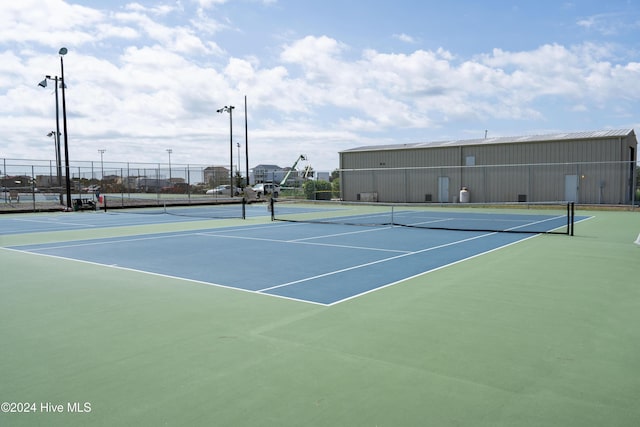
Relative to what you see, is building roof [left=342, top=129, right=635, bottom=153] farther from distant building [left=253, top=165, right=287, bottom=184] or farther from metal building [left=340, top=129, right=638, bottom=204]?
distant building [left=253, top=165, right=287, bottom=184]

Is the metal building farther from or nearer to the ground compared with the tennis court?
farther from the ground

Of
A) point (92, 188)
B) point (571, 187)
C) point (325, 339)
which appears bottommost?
point (325, 339)

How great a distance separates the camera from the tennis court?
3.53m

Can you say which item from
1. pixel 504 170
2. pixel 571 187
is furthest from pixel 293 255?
pixel 504 170

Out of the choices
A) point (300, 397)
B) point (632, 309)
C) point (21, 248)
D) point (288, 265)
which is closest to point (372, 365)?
point (300, 397)

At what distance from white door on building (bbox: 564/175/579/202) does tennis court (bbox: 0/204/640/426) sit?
64.8 ft

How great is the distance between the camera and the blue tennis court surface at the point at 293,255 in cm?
788

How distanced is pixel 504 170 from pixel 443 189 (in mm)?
4249

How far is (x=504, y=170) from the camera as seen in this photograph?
1225 inches

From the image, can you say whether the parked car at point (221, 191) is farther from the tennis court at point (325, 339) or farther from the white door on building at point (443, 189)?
the tennis court at point (325, 339)

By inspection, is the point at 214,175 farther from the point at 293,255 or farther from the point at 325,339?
the point at 325,339

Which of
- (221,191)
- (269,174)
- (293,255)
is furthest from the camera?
(269,174)

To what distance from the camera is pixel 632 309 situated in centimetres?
608

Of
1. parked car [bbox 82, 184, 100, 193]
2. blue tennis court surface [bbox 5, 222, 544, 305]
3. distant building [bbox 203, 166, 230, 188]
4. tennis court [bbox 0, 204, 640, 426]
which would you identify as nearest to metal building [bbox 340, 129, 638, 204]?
distant building [bbox 203, 166, 230, 188]
